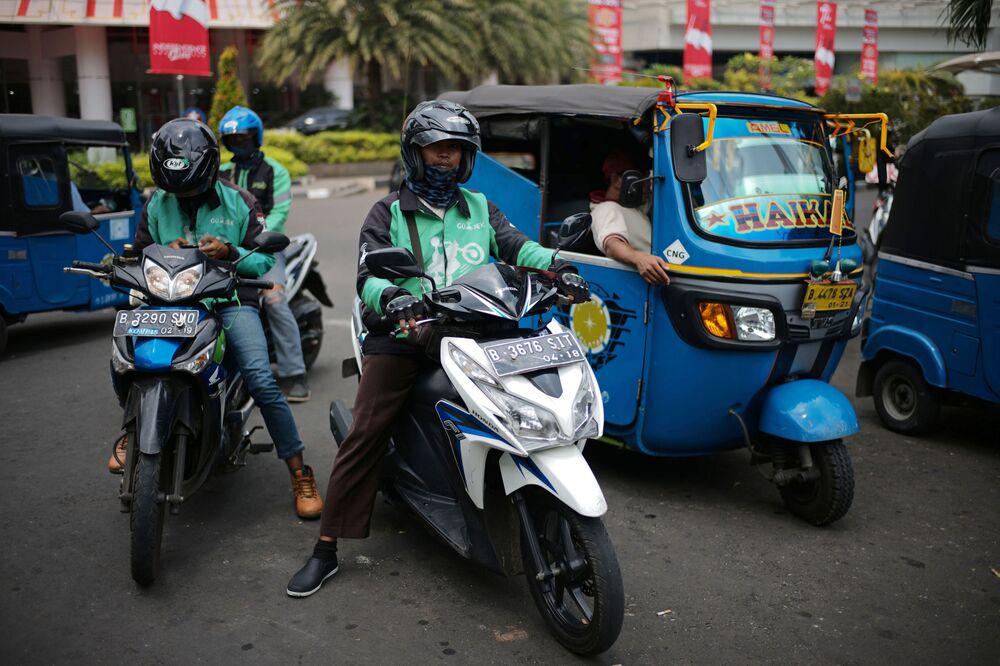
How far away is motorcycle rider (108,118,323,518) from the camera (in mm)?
4309

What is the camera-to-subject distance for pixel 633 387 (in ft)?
16.0

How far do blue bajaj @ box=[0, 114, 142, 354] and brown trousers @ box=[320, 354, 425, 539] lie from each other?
4969mm

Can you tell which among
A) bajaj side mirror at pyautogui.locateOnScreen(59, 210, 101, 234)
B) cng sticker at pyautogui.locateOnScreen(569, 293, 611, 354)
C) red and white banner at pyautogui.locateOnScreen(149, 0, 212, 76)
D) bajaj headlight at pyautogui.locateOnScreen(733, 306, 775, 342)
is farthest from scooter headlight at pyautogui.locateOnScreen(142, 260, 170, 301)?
red and white banner at pyautogui.locateOnScreen(149, 0, 212, 76)

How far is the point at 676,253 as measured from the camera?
4641 mm

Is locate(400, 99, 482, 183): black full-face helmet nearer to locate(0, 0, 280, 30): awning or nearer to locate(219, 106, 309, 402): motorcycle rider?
locate(219, 106, 309, 402): motorcycle rider

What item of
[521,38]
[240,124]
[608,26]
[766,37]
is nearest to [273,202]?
[240,124]

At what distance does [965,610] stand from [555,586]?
1674 millimetres

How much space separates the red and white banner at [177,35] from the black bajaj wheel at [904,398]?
14.9 metres

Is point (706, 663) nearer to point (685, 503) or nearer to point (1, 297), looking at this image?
point (685, 503)

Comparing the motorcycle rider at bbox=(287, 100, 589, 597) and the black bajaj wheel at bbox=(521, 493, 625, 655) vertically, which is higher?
the motorcycle rider at bbox=(287, 100, 589, 597)

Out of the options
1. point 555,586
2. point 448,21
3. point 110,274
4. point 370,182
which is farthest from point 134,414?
point 448,21

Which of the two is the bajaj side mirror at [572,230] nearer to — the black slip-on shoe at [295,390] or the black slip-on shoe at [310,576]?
the black slip-on shoe at [310,576]

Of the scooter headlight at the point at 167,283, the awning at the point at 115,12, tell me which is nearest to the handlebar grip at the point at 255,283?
the scooter headlight at the point at 167,283

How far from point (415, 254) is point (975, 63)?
550 cm
